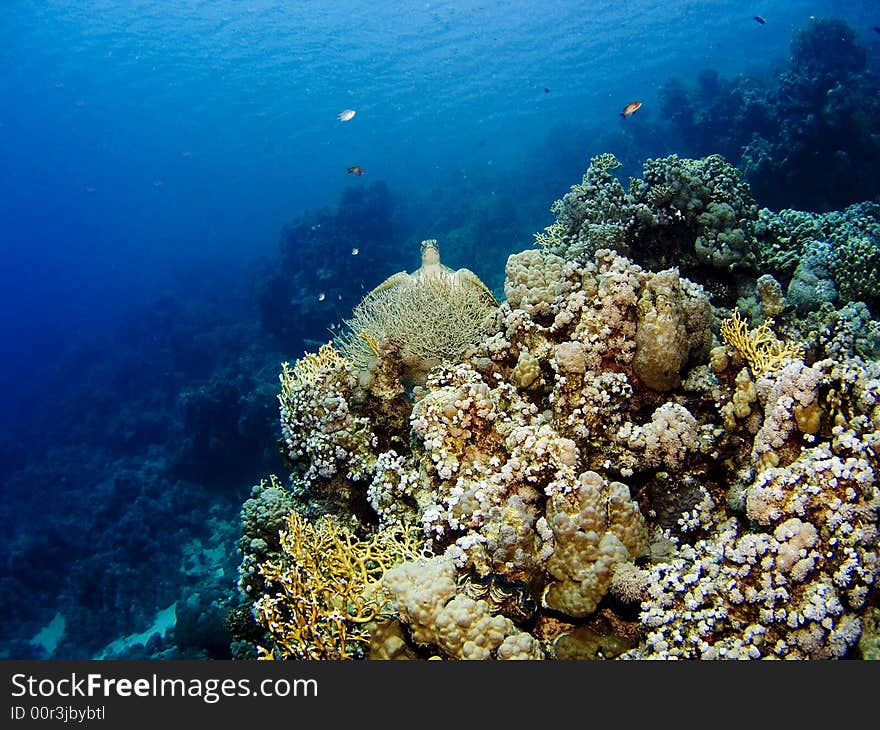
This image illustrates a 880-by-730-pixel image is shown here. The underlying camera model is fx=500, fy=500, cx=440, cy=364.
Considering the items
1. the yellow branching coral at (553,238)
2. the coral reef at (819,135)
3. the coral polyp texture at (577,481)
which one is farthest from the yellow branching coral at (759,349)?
the coral reef at (819,135)

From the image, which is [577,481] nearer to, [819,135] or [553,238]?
[553,238]

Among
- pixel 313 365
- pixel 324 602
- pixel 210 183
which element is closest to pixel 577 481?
pixel 324 602

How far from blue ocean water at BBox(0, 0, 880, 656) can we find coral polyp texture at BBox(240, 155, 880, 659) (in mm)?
10083

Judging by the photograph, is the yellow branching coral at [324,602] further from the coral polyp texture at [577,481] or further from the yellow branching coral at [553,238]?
the yellow branching coral at [553,238]

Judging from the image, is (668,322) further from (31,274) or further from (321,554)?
(31,274)

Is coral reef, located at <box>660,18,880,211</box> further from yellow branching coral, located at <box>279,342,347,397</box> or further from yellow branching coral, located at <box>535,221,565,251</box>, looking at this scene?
yellow branching coral, located at <box>279,342,347,397</box>

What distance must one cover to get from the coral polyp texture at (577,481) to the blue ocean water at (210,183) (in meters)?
10.1

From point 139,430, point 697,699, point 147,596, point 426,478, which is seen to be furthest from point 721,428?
point 139,430

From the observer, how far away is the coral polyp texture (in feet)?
9.18

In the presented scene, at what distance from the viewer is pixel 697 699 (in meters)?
2.62

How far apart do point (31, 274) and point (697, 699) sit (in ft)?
444

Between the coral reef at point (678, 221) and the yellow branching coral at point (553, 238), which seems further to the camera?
the yellow branching coral at point (553, 238)

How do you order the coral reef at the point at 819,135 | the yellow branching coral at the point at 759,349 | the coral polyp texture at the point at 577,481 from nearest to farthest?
the coral polyp texture at the point at 577,481, the yellow branching coral at the point at 759,349, the coral reef at the point at 819,135

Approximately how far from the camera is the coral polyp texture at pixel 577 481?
280cm
